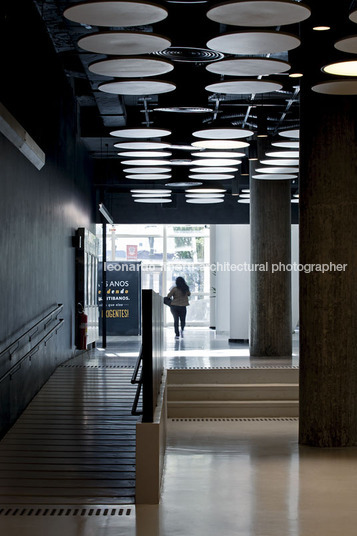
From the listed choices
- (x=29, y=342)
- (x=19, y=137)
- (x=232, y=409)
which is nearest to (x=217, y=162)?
(x=232, y=409)

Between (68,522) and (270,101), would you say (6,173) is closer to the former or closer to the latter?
(68,522)

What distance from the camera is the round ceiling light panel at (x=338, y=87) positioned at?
841cm

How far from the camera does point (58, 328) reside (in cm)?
1274

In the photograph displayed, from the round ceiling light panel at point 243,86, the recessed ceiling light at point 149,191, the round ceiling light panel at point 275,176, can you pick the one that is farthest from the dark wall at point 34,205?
the recessed ceiling light at point 149,191

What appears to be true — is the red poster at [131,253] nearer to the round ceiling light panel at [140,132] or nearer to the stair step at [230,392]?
the stair step at [230,392]

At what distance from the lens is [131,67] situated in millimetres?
8711

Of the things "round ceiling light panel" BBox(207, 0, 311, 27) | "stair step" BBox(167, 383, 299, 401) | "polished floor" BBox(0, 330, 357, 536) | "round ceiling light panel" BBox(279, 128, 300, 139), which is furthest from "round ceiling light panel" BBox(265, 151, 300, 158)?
"round ceiling light panel" BBox(207, 0, 311, 27)

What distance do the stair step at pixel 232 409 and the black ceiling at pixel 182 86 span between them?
3.90m

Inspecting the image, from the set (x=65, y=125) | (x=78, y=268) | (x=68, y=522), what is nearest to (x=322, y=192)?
(x=68, y=522)

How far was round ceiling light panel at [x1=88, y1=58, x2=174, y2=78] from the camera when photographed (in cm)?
851

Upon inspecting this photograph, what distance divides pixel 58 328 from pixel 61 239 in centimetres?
149

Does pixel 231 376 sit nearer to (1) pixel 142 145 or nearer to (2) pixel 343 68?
(1) pixel 142 145

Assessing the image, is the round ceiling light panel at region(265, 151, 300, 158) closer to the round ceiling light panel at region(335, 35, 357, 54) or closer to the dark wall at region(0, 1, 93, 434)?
the dark wall at region(0, 1, 93, 434)

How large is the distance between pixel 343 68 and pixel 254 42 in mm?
821
